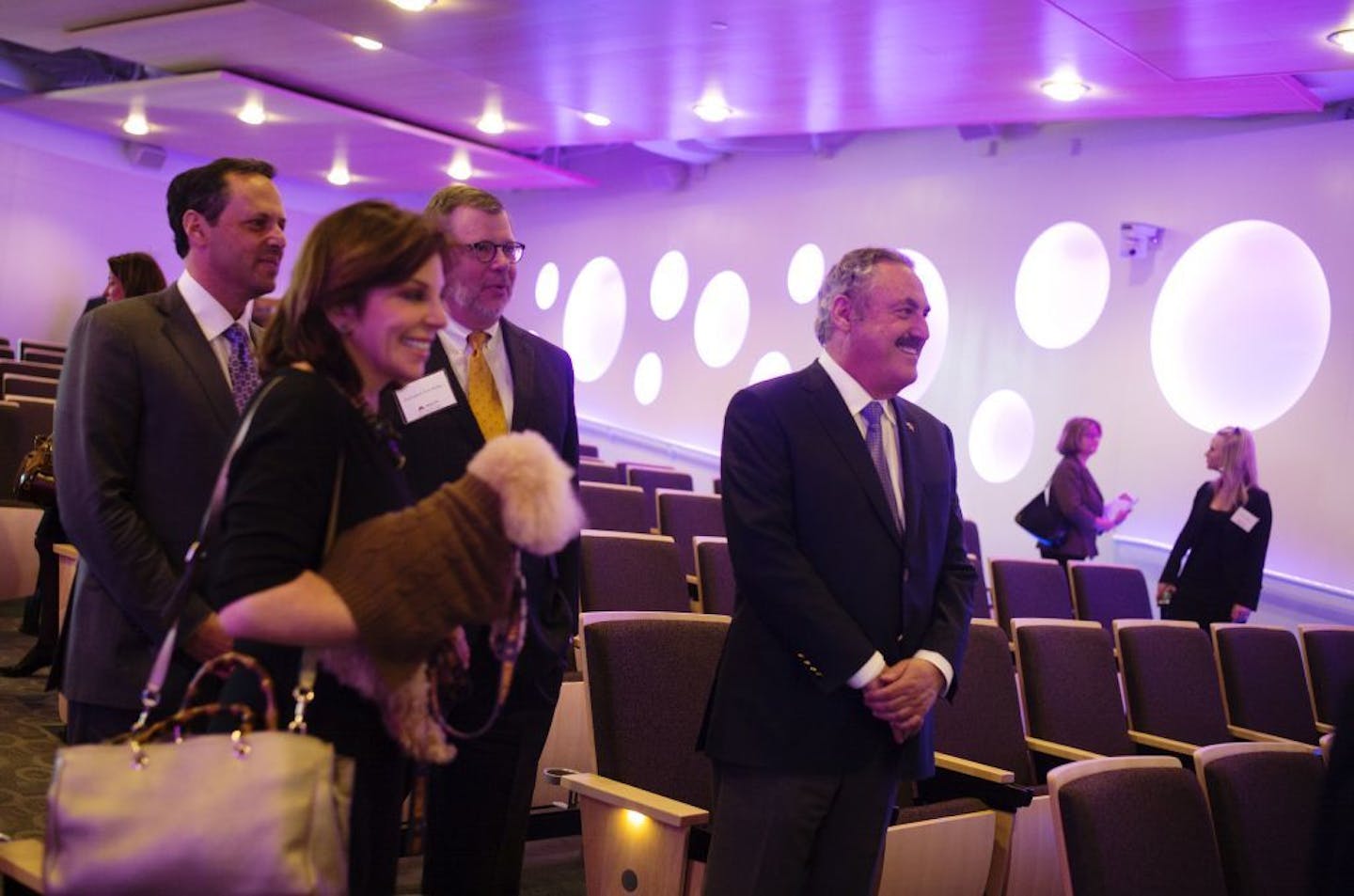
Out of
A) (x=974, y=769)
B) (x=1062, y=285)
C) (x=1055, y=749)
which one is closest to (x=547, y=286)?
(x=1062, y=285)

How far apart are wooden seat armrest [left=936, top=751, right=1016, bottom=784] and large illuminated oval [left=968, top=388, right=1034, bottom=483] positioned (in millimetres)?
6259

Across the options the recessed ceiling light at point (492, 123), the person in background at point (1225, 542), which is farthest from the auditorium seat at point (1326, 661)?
the recessed ceiling light at point (492, 123)

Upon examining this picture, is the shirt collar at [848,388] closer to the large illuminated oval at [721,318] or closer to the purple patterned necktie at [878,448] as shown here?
the purple patterned necktie at [878,448]

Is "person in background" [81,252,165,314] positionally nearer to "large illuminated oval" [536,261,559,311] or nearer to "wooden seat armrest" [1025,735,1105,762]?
"wooden seat armrest" [1025,735,1105,762]

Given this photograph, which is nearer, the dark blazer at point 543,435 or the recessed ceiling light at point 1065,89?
the dark blazer at point 543,435

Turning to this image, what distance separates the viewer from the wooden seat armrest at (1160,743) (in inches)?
163

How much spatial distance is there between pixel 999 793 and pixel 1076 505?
15.0ft

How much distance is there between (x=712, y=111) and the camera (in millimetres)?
8992

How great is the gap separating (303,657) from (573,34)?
6.06m

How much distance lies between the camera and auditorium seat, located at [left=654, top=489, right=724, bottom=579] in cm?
613

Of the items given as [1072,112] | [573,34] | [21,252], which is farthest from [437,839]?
[21,252]

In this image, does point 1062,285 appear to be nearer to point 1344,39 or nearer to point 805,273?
point 805,273

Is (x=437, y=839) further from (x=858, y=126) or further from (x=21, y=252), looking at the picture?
(x=21, y=252)

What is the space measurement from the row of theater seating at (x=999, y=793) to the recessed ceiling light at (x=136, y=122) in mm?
10078
